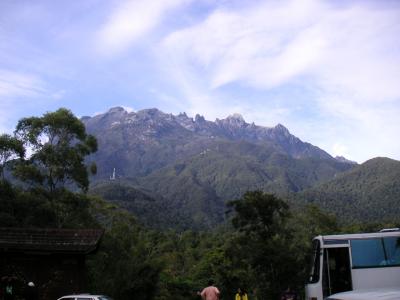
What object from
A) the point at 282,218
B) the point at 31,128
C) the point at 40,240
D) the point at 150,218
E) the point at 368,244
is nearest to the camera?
the point at 368,244

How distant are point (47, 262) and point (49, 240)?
2.79 feet

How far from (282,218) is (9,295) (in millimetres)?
28441

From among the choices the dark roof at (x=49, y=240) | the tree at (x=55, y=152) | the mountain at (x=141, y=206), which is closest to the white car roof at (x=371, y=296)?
the dark roof at (x=49, y=240)

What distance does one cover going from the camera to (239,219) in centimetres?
4069

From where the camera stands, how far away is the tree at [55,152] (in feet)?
107

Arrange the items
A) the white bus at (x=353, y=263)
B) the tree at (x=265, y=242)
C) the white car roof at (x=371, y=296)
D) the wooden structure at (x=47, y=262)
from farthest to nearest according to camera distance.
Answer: the tree at (x=265, y=242) < the wooden structure at (x=47, y=262) < the white bus at (x=353, y=263) < the white car roof at (x=371, y=296)

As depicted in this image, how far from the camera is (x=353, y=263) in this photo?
13586 mm

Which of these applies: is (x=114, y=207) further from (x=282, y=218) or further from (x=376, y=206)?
(x=376, y=206)

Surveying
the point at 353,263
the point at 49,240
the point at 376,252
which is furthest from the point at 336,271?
the point at 49,240

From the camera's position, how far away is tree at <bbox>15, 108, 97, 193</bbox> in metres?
32.6

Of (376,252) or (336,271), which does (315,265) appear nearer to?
(336,271)

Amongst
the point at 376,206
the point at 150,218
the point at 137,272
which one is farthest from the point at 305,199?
the point at 137,272

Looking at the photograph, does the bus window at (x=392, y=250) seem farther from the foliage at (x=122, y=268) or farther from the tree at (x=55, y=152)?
the tree at (x=55, y=152)

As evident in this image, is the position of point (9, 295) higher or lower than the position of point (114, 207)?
lower
